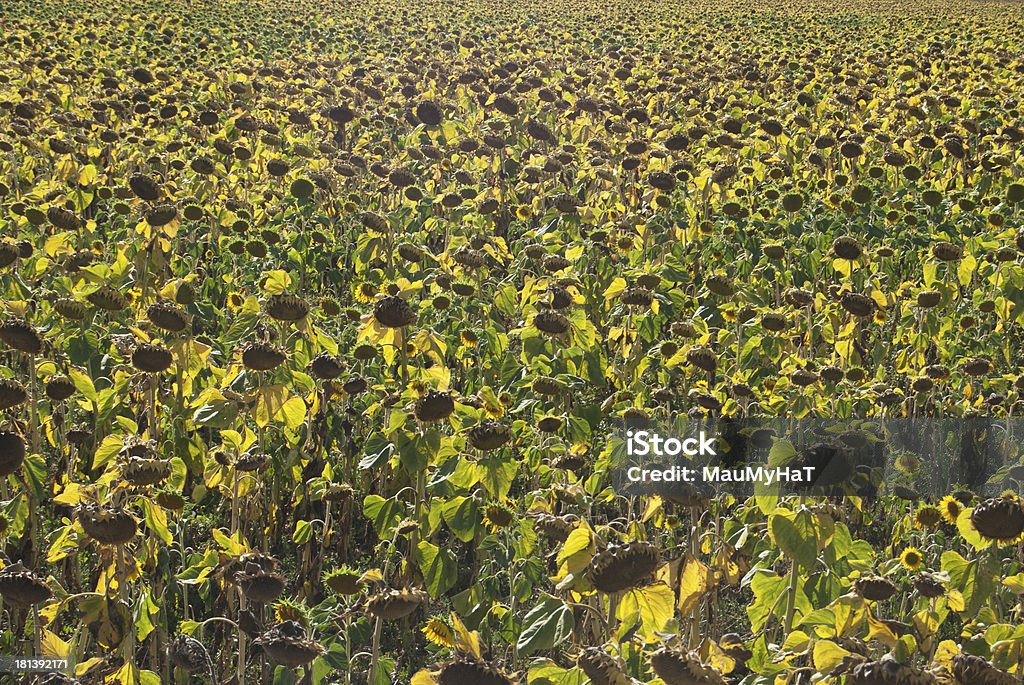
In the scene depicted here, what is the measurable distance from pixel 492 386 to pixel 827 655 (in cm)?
222

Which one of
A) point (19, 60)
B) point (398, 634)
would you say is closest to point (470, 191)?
point (398, 634)

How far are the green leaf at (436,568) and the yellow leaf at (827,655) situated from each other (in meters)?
0.98

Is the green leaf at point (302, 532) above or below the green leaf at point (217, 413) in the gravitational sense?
below

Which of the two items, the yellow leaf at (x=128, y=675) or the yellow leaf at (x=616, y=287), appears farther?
the yellow leaf at (x=616, y=287)

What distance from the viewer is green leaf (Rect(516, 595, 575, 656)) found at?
5.67 ft

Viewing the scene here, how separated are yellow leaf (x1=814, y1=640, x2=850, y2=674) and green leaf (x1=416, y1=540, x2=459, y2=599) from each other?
3.22 feet

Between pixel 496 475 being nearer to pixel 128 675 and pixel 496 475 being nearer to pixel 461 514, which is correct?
pixel 461 514

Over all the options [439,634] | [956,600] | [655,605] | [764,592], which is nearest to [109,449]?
[439,634]

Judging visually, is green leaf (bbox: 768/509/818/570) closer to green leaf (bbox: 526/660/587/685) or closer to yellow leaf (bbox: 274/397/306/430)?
green leaf (bbox: 526/660/587/685)

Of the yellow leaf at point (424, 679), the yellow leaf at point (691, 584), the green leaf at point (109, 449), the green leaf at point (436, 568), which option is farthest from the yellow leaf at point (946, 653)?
the green leaf at point (109, 449)

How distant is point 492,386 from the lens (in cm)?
362

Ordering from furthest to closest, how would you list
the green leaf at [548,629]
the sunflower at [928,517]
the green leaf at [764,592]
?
1. the sunflower at [928,517]
2. the green leaf at [764,592]
3. the green leaf at [548,629]

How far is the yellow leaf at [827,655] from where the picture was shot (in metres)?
1.49

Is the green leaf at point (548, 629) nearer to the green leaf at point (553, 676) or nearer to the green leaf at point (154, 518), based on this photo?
the green leaf at point (553, 676)
